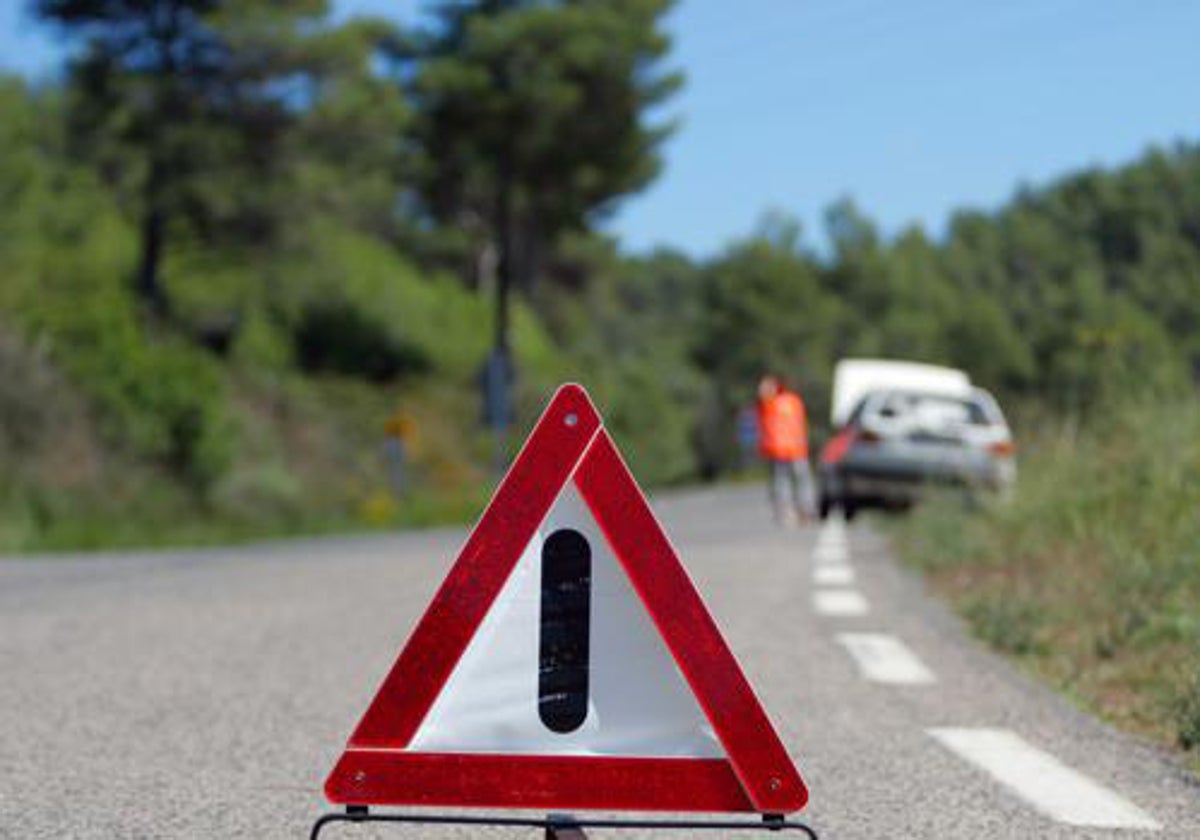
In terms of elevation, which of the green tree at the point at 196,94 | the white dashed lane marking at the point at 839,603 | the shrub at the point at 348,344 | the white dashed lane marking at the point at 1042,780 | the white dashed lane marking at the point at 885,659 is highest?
the green tree at the point at 196,94

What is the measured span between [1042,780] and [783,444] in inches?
719

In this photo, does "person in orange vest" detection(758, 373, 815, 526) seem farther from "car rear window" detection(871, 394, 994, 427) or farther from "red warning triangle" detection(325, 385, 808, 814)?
"red warning triangle" detection(325, 385, 808, 814)

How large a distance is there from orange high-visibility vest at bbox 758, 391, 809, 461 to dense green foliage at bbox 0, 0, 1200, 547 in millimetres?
2552

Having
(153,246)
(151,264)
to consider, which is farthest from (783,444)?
(151,264)

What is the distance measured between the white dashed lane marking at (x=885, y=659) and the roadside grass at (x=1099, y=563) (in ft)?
1.64

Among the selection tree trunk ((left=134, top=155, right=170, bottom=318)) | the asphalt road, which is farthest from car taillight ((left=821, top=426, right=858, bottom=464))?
tree trunk ((left=134, top=155, right=170, bottom=318))

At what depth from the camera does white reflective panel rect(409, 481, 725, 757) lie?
413cm

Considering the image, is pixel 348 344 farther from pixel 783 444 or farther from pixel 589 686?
pixel 589 686

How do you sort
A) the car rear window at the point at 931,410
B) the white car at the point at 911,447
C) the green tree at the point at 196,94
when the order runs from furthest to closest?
1. the green tree at the point at 196,94
2. the car rear window at the point at 931,410
3. the white car at the point at 911,447

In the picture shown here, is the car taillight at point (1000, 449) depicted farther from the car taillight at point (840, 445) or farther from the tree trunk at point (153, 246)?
the tree trunk at point (153, 246)

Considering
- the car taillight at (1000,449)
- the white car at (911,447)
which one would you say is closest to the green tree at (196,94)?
the white car at (911,447)

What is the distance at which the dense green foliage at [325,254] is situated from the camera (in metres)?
20.2

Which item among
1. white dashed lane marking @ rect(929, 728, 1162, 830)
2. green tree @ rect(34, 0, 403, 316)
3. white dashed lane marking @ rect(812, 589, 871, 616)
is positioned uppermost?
green tree @ rect(34, 0, 403, 316)

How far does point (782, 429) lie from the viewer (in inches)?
952
